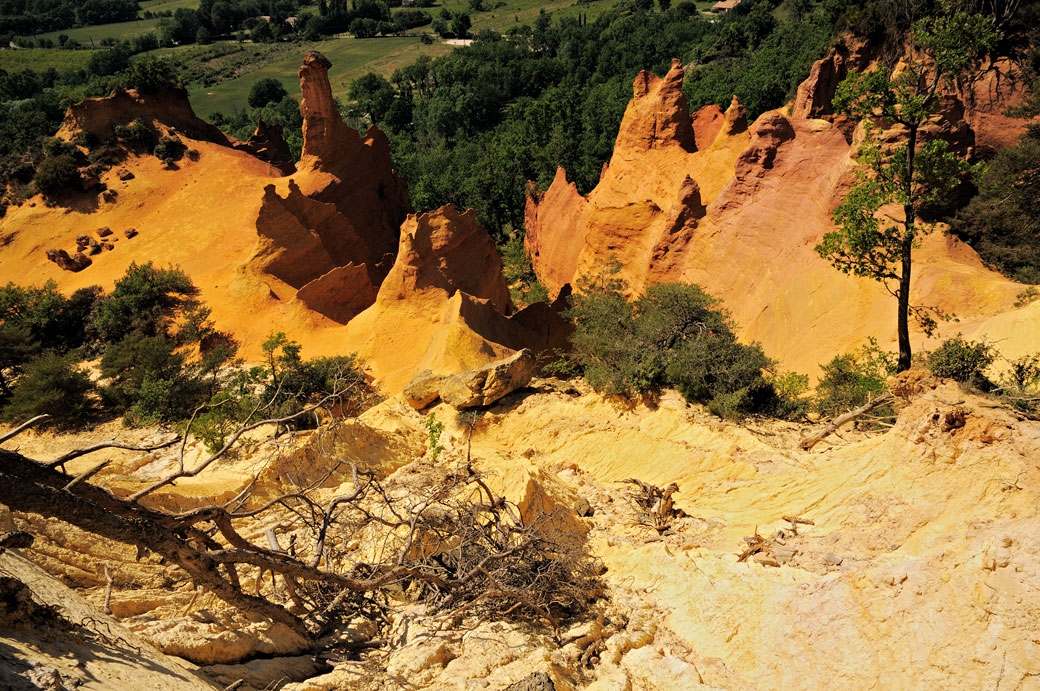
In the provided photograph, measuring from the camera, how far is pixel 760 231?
20422 millimetres

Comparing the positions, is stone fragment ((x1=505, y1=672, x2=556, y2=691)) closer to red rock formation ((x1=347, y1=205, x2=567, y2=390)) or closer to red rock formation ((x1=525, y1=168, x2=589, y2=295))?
red rock formation ((x1=347, y1=205, x2=567, y2=390))

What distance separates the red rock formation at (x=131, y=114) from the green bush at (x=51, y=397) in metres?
20.9

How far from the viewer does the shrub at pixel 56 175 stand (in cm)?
2981

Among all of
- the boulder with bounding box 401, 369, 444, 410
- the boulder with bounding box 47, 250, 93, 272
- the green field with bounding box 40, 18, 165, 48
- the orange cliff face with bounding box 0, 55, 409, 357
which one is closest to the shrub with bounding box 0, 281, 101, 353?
the orange cliff face with bounding box 0, 55, 409, 357

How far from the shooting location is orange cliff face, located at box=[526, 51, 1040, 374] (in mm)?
15461

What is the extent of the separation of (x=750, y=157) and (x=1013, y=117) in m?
11.4

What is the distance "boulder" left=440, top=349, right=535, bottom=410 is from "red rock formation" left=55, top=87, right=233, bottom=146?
29.6 m

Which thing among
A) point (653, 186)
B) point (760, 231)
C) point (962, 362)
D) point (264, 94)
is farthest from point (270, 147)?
point (264, 94)

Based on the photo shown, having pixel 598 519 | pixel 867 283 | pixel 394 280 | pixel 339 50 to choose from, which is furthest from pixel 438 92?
pixel 598 519

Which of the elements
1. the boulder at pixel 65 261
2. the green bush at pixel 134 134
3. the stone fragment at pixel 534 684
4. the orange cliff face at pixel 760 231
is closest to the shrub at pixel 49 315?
the boulder at pixel 65 261

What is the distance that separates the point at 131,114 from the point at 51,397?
2313cm

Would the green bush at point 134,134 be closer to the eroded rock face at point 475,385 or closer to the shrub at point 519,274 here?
the shrub at point 519,274

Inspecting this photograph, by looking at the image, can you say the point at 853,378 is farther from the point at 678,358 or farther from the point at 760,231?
the point at 760,231

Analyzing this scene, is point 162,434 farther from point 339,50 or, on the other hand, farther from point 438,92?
point 339,50
